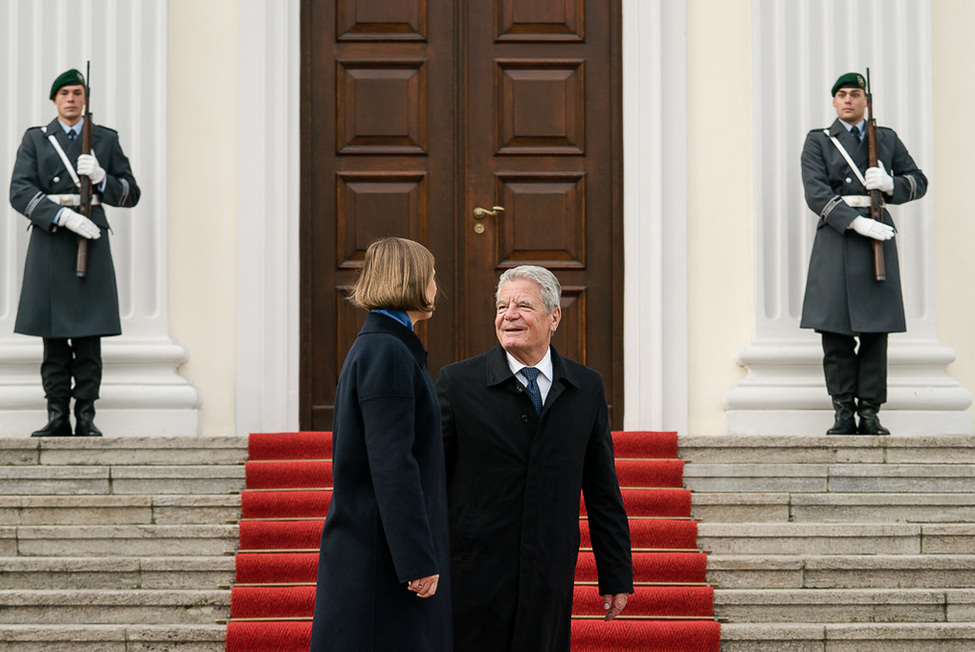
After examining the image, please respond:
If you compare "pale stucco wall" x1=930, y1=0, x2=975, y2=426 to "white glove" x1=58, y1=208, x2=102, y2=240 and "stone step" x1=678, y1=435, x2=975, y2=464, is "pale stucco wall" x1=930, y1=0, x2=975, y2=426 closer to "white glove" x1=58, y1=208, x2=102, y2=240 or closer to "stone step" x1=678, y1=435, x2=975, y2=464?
"stone step" x1=678, y1=435, x2=975, y2=464

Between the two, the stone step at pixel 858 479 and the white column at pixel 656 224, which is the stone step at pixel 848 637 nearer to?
the stone step at pixel 858 479

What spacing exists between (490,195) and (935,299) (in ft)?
8.67

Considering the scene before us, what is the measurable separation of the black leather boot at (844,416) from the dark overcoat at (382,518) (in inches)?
154

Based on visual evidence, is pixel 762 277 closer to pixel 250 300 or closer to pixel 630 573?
pixel 250 300

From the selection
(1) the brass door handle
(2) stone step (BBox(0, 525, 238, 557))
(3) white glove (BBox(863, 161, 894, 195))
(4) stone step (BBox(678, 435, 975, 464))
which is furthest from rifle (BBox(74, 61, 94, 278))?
(3) white glove (BBox(863, 161, 894, 195))

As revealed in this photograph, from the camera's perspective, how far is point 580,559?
5438 mm

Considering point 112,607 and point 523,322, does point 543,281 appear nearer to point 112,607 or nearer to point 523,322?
point 523,322

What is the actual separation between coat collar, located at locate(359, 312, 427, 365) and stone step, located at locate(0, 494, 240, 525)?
2802 mm

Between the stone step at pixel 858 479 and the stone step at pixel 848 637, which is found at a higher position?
the stone step at pixel 858 479

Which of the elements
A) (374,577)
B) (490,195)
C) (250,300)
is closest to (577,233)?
(490,195)

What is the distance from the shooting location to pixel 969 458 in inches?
243

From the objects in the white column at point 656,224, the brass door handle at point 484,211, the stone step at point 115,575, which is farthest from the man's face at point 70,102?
the white column at point 656,224

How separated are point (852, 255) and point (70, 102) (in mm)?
4075

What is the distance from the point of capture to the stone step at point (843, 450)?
613cm
